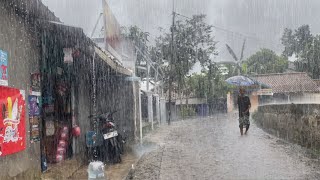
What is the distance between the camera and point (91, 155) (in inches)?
357

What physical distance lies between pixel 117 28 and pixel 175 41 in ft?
68.4

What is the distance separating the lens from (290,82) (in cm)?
4138

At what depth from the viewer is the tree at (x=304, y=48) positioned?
1805 inches

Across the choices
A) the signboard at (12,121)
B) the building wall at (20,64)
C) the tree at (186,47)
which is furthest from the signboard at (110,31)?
the tree at (186,47)

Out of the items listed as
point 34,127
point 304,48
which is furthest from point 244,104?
point 304,48

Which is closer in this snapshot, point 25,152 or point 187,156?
point 25,152

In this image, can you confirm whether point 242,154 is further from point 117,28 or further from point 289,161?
point 117,28

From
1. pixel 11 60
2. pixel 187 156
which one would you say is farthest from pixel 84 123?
pixel 11 60

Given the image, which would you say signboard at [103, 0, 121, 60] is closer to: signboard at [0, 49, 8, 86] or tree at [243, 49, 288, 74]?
signboard at [0, 49, 8, 86]

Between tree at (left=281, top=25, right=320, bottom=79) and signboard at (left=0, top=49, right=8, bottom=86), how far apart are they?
4375cm

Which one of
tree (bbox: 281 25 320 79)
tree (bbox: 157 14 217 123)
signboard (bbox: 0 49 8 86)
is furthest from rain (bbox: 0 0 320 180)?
tree (bbox: 281 25 320 79)

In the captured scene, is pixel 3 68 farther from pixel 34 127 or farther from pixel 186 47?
pixel 186 47

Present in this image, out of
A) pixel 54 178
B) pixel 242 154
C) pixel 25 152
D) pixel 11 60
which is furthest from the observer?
pixel 242 154

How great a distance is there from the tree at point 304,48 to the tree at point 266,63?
285 cm
